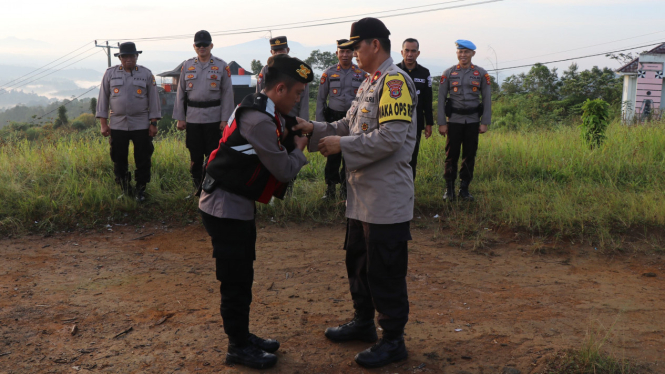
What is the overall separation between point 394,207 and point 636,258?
3.47 metres

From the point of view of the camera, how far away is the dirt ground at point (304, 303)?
303 centimetres

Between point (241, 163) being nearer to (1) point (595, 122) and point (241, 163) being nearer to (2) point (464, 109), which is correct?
(2) point (464, 109)

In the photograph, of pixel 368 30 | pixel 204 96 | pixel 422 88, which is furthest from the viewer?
pixel 422 88

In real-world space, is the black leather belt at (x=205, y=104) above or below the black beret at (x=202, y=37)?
below

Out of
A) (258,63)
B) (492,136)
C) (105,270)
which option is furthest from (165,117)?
(105,270)

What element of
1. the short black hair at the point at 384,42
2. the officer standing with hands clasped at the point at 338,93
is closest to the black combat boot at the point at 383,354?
the short black hair at the point at 384,42

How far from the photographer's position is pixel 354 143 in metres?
2.71

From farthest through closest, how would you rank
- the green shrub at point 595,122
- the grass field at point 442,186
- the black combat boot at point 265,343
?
the green shrub at point 595,122, the grass field at point 442,186, the black combat boot at point 265,343

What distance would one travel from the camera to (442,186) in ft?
23.4

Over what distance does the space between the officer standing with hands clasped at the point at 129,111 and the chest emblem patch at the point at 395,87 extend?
458cm

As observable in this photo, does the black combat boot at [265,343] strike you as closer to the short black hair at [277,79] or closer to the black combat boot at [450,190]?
the short black hair at [277,79]

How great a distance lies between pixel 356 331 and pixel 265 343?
59 centimetres

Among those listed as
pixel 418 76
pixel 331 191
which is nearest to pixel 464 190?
pixel 418 76

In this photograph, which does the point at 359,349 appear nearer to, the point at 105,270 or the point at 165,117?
the point at 105,270
